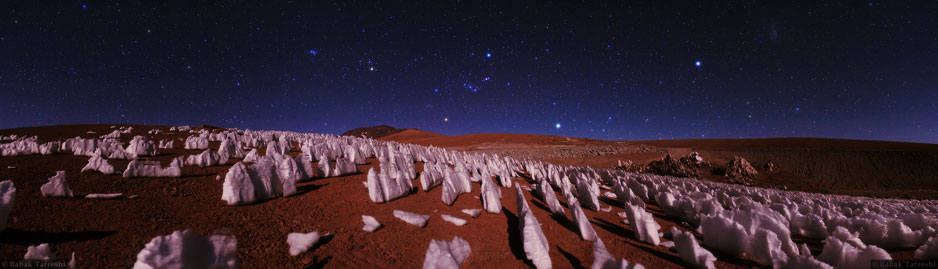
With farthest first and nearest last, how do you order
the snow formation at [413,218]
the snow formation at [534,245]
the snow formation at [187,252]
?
the snow formation at [413,218], the snow formation at [534,245], the snow formation at [187,252]

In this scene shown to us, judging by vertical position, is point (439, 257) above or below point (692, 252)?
above

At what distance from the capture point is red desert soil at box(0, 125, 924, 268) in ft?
6.21

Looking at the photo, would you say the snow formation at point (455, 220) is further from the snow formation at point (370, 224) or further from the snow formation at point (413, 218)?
the snow formation at point (370, 224)

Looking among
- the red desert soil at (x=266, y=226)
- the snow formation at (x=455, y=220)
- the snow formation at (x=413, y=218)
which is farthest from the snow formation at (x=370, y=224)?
the snow formation at (x=455, y=220)

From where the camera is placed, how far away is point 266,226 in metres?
2.41

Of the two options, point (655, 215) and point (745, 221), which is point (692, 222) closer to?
point (655, 215)

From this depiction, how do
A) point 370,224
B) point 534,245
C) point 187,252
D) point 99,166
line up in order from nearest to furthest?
1. point 187,252
2. point 534,245
3. point 370,224
4. point 99,166

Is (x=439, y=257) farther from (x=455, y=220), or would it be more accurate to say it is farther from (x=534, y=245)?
(x=455, y=220)

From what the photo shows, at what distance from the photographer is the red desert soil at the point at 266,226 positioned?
189 cm

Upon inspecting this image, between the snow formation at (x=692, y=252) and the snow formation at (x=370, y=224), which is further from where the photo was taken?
the snow formation at (x=370, y=224)

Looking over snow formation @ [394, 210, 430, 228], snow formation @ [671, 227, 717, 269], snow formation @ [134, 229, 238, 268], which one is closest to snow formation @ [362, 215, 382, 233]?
snow formation @ [394, 210, 430, 228]

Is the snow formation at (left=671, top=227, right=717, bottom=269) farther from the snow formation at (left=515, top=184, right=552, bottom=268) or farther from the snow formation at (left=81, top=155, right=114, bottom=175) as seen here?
the snow formation at (left=81, top=155, right=114, bottom=175)

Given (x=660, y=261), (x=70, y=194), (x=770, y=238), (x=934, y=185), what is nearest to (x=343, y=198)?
(x=70, y=194)

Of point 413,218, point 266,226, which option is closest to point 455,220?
point 413,218
